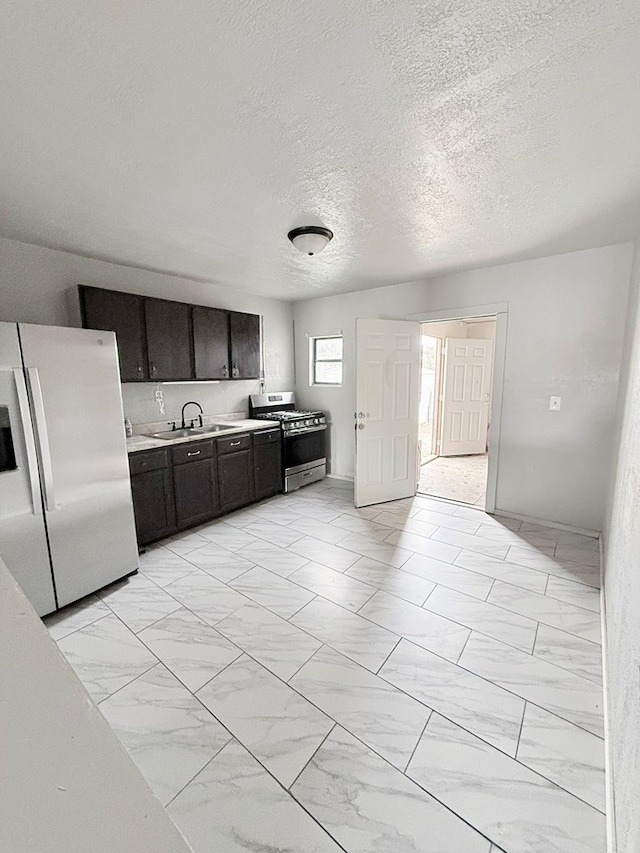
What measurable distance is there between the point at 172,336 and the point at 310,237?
71.7 inches

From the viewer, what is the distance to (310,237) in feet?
7.95

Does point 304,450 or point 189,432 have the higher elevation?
point 189,432

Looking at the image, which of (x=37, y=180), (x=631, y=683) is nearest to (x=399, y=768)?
(x=631, y=683)

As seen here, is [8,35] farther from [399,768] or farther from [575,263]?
[575,263]

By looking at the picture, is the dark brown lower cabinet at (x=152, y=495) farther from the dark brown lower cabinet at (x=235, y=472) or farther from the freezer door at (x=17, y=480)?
the freezer door at (x=17, y=480)

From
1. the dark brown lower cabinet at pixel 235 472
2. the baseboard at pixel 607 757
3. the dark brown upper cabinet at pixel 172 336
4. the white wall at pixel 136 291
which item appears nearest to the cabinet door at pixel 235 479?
the dark brown lower cabinet at pixel 235 472

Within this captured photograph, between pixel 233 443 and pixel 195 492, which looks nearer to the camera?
pixel 195 492

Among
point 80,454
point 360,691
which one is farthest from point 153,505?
point 360,691

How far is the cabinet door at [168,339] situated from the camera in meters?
3.40

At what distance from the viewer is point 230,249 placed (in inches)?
115

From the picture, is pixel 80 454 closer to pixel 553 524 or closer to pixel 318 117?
pixel 318 117

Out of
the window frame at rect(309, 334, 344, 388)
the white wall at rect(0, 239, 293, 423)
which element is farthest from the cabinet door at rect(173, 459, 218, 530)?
the window frame at rect(309, 334, 344, 388)

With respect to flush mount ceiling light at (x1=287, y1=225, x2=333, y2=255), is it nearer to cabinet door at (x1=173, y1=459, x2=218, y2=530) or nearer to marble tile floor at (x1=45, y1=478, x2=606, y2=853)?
cabinet door at (x1=173, y1=459, x2=218, y2=530)

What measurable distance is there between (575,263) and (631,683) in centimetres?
316
